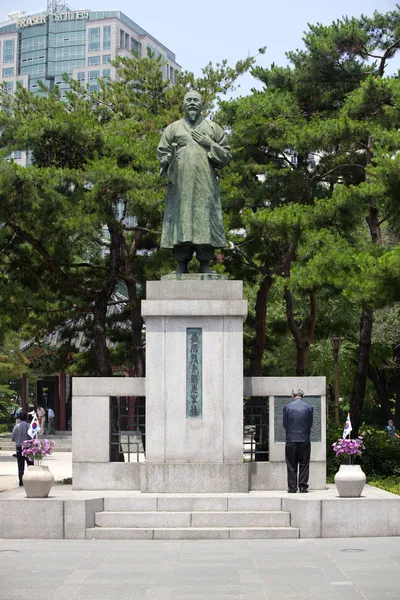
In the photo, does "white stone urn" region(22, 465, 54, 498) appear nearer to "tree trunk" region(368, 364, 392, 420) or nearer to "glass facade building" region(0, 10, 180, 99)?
"tree trunk" region(368, 364, 392, 420)

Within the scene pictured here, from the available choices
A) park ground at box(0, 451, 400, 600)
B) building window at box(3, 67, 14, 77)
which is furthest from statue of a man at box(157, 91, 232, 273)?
building window at box(3, 67, 14, 77)

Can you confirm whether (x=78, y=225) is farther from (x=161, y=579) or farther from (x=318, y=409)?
(x=161, y=579)

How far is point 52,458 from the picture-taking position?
31.4 metres

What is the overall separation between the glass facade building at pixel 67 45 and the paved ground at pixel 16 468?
286ft

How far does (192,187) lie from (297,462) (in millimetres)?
4461

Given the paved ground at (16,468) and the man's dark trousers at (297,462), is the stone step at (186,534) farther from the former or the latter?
the paved ground at (16,468)

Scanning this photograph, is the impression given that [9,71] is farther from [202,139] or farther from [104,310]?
[202,139]

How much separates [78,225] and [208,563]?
41.7 feet

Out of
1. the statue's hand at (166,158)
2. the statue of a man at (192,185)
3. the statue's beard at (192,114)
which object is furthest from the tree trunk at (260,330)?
the statue's hand at (166,158)

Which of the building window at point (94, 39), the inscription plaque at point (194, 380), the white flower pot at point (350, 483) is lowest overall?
the white flower pot at point (350, 483)

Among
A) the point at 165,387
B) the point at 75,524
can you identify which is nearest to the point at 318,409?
the point at 165,387

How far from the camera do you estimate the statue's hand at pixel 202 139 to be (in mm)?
15109

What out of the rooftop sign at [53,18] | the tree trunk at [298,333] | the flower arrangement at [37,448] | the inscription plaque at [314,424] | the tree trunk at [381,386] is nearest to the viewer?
the flower arrangement at [37,448]

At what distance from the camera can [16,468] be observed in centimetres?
2734
